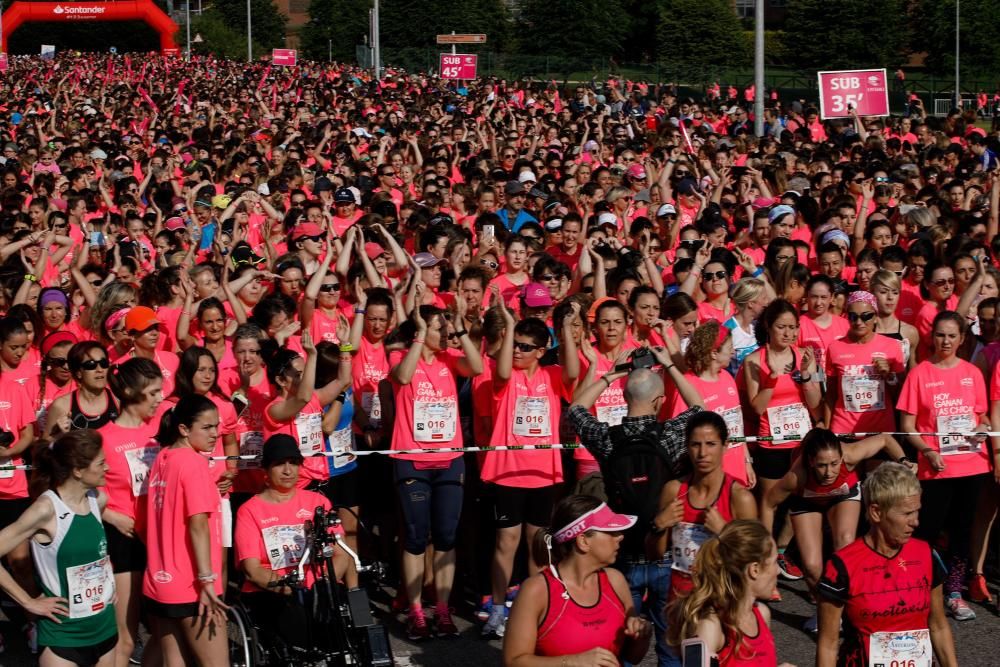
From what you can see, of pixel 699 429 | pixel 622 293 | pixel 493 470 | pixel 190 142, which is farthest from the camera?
pixel 190 142

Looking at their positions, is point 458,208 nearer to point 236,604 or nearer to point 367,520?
point 367,520

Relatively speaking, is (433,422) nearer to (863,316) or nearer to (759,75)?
(863,316)

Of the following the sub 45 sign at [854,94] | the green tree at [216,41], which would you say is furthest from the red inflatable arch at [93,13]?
the sub 45 sign at [854,94]

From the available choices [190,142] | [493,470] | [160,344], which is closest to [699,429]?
[493,470]

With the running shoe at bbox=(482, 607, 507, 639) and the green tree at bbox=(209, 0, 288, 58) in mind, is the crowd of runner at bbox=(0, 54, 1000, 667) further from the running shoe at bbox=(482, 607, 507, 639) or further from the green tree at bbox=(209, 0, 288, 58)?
the green tree at bbox=(209, 0, 288, 58)

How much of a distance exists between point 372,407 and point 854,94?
13.6m

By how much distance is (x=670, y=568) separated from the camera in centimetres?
633

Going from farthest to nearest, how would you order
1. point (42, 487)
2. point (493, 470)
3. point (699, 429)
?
1. point (493, 470)
2. point (42, 487)
3. point (699, 429)

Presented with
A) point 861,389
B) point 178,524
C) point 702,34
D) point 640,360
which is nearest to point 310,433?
point 178,524

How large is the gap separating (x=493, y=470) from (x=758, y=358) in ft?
5.79

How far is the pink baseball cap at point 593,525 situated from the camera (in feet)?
16.9

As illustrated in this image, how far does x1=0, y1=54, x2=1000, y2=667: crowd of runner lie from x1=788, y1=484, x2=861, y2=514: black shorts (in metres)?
0.02

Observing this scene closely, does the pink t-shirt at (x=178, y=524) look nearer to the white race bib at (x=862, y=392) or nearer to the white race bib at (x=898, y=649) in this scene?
the white race bib at (x=898, y=649)

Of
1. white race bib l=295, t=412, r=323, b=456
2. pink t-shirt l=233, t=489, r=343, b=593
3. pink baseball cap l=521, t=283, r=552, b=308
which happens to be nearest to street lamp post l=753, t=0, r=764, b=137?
pink baseball cap l=521, t=283, r=552, b=308
